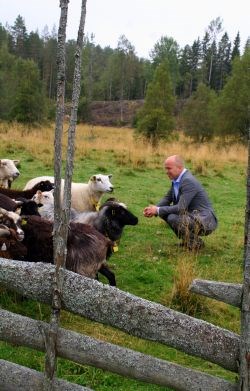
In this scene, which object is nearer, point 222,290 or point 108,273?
point 222,290

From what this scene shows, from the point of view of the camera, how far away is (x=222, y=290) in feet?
9.98

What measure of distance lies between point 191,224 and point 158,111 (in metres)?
21.3

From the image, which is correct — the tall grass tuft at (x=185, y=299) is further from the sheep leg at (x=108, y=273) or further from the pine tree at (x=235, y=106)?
the pine tree at (x=235, y=106)

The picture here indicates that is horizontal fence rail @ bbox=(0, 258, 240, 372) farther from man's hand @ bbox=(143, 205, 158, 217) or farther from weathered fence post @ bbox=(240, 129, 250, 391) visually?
man's hand @ bbox=(143, 205, 158, 217)

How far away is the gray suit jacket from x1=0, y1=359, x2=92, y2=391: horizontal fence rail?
5.03 meters

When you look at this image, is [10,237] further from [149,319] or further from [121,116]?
[121,116]

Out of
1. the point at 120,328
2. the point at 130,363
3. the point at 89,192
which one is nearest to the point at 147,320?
the point at 120,328

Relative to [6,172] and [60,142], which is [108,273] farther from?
[6,172]

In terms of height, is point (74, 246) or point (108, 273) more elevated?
point (74, 246)

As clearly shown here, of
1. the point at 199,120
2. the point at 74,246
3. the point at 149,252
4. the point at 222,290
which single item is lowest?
the point at 149,252

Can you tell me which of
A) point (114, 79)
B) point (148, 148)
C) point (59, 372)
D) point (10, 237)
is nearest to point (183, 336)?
point (59, 372)

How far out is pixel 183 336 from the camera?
9.66 feet

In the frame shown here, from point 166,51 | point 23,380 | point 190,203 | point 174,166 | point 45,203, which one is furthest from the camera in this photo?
point 166,51

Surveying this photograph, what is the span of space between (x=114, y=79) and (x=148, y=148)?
5338cm
